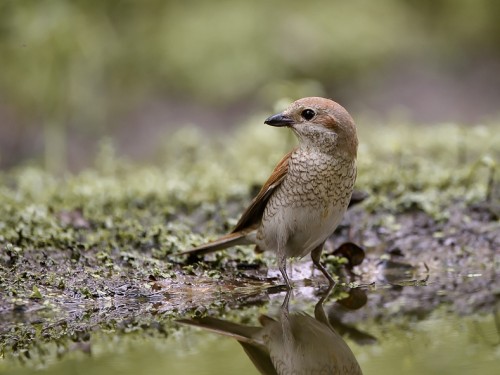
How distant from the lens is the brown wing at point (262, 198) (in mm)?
5281

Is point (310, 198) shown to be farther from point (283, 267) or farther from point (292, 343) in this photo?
point (292, 343)

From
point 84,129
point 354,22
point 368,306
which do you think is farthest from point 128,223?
point 354,22

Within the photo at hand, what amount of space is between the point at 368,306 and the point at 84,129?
803cm

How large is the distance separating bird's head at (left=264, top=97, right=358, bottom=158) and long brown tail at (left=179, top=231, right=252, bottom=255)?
78 cm

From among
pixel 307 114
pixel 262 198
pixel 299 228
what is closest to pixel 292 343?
pixel 299 228

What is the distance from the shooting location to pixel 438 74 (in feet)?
45.9

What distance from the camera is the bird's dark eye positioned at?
516 cm

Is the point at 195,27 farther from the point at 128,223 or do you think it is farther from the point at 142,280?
the point at 142,280

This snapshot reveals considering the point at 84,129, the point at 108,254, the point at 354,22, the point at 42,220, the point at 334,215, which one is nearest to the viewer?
the point at 334,215

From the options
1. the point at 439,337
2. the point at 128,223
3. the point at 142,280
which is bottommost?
the point at 439,337

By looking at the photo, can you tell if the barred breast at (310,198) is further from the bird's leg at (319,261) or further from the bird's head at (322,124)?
the bird's leg at (319,261)

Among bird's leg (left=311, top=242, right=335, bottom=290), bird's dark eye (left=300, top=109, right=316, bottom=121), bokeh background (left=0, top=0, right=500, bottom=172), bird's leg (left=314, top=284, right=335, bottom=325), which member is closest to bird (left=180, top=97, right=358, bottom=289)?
bird's dark eye (left=300, top=109, right=316, bottom=121)

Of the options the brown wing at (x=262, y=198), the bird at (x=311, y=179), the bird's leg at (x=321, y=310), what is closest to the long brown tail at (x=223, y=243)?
the brown wing at (x=262, y=198)

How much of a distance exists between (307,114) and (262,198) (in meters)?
0.64
